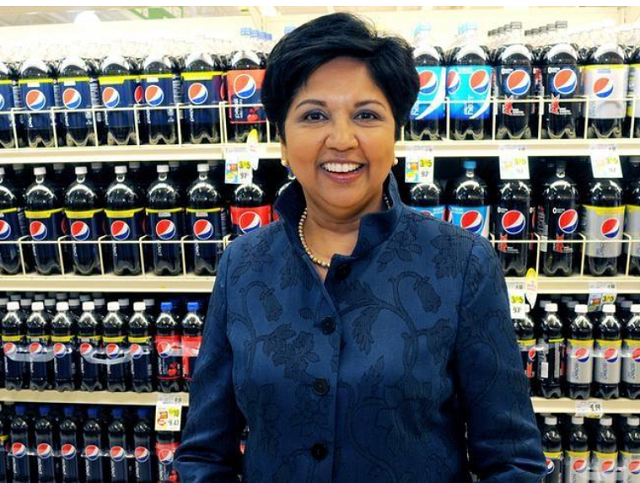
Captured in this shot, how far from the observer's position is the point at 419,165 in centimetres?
230

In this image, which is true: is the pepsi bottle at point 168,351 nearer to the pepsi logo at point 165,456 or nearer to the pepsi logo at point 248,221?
the pepsi logo at point 165,456

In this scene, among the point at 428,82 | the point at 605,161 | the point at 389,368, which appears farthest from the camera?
the point at 428,82

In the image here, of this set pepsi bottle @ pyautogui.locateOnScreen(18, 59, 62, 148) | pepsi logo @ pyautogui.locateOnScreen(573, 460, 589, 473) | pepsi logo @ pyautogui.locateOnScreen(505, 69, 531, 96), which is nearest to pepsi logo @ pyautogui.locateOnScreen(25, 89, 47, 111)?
pepsi bottle @ pyautogui.locateOnScreen(18, 59, 62, 148)

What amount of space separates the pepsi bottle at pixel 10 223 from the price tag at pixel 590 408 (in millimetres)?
2423

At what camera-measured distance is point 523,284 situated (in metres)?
2.41

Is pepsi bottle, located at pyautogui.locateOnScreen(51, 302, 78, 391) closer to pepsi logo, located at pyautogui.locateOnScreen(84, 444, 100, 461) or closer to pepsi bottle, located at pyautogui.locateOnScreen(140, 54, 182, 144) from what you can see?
pepsi logo, located at pyautogui.locateOnScreen(84, 444, 100, 461)

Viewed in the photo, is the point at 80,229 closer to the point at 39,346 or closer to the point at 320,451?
the point at 39,346

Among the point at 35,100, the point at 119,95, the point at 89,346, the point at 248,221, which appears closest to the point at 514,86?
the point at 248,221

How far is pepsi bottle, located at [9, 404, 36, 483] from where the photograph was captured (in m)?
2.79

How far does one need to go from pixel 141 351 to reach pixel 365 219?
181cm

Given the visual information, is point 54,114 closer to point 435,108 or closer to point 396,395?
point 435,108

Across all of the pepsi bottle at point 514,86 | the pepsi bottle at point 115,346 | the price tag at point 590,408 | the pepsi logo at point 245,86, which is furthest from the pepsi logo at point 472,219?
the pepsi bottle at point 115,346

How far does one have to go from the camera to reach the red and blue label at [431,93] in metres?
2.33

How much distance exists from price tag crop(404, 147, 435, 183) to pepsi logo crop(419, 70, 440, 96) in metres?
0.23
